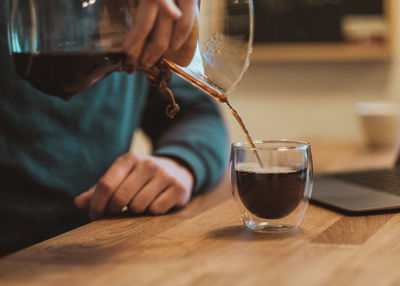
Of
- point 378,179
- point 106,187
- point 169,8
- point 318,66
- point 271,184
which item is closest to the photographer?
point 169,8

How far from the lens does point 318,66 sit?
256 centimetres

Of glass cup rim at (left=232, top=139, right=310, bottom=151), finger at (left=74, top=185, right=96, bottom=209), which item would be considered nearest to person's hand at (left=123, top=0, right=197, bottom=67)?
glass cup rim at (left=232, top=139, right=310, bottom=151)

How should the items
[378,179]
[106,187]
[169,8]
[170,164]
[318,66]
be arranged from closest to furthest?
1. [169,8]
2. [106,187]
3. [170,164]
4. [378,179]
5. [318,66]

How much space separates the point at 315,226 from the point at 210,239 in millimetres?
159

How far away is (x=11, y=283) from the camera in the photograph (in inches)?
22.1

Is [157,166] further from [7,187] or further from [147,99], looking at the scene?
[147,99]

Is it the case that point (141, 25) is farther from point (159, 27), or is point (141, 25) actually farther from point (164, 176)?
point (164, 176)

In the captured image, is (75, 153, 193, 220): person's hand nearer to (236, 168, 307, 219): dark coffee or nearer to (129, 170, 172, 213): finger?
(129, 170, 172, 213): finger

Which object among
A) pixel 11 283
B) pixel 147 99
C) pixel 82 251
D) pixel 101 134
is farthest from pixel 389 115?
pixel 11 283

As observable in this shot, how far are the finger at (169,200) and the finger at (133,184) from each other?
0.04m

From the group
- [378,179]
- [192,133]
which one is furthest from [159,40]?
[378,179]

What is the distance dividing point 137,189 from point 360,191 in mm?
400

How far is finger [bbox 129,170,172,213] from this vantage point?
86cm

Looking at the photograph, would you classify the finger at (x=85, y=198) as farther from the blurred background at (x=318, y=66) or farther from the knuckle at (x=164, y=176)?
the blurred background at (x=318, y=66)
